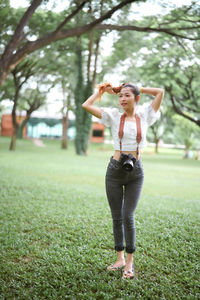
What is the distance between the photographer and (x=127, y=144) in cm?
288

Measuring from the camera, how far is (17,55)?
728 cm

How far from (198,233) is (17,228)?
2879mm

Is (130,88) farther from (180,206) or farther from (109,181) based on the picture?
(180,206)

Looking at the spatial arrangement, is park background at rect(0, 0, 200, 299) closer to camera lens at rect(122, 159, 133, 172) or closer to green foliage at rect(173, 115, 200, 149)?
camera lens at rect(122, 159, 133, 172)

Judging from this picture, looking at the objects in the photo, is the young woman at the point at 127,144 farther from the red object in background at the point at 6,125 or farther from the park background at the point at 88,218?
the red object in background at the point at 6,125

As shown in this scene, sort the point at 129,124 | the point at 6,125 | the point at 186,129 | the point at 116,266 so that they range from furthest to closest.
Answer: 1. the point at 6,125
2. the point at 186,129
3. the point at 116,266
4. the point at 129,124

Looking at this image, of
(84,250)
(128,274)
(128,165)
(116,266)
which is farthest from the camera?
(84,250)

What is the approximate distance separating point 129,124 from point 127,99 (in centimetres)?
26

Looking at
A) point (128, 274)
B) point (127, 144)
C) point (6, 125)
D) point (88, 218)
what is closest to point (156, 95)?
point (127, 144)

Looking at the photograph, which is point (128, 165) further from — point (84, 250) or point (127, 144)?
point (84, 250)

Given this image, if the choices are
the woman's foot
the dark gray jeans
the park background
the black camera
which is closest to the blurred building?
the park background

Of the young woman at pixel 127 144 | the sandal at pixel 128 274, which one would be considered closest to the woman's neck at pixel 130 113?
the young woman at pixel 127 144

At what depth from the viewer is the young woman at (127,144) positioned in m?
2.87

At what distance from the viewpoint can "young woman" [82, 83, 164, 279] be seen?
2.87 meters
